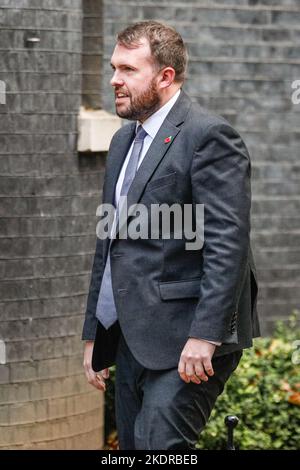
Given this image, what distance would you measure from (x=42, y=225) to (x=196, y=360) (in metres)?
2.41

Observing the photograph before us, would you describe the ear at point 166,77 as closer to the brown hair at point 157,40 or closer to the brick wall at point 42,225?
the brown hair at point 157,40

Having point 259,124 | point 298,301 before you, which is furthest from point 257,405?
point 259,124

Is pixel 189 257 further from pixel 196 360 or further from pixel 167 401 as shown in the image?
pixel 167 401

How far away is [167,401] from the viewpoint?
501 centimetres

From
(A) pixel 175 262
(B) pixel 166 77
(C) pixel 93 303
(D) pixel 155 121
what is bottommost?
(C) pixel 93 303

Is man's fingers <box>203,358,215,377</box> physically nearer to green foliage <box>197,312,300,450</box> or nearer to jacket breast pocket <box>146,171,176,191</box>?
jacket breast pocket <box>146,171,176,191</box>

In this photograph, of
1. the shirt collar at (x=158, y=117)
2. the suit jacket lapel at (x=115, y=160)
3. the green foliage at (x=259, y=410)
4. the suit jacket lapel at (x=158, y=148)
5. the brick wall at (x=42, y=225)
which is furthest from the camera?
the green foliage at (x=259, y=410)

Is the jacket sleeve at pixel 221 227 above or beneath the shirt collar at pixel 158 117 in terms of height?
beneath

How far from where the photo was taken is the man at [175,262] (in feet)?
16.1

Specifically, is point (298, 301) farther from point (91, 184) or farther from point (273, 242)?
point (91, 184)

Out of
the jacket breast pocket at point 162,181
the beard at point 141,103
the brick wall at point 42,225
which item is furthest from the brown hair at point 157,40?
the brick wall at point 42,225

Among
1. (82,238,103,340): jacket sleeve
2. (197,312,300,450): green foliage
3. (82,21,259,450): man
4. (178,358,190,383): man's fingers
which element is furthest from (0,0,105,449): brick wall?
(178,358,190,383): man's fingers

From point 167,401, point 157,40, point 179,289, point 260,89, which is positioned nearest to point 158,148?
point 157,40
